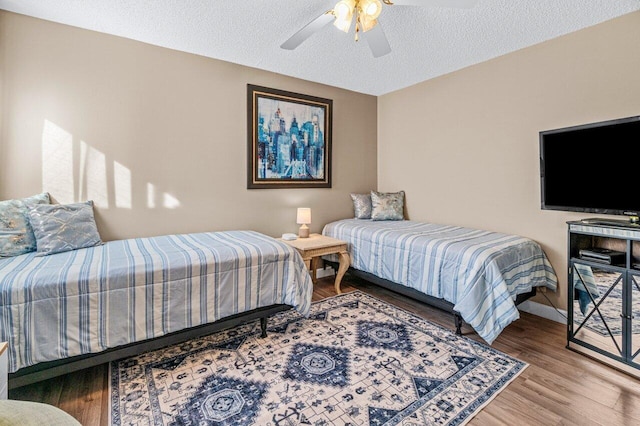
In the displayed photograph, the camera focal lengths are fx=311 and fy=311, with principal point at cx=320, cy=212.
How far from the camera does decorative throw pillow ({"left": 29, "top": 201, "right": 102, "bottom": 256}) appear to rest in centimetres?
224

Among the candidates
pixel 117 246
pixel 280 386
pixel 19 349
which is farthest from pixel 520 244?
pixel 19 349

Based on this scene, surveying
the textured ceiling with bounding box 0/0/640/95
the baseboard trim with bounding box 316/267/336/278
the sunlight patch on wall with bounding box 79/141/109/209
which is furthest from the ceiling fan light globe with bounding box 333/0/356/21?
the baseboard trim with bounding box 316/267/336/278

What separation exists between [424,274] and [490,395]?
113 centimetres

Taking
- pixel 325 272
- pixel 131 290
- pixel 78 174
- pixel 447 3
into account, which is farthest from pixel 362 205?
pixel 78 174

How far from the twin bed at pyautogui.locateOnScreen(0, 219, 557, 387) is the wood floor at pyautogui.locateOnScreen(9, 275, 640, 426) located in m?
0.23

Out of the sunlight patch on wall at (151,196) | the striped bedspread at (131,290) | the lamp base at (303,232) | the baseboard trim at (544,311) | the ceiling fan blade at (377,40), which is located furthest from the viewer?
the lamp base at (303,232)

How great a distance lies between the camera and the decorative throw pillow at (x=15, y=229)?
217 centimetres

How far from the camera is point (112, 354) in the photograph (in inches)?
75.2

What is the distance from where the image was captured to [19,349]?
5.40 feet

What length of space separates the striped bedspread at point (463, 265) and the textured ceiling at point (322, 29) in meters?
1.83

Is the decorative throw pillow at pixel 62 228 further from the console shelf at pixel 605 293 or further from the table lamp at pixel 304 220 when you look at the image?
the console shelf at pixel 605 293

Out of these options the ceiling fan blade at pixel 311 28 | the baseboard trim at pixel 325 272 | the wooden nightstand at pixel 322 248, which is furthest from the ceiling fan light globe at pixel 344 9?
the baseboard trim at pixel 325 272

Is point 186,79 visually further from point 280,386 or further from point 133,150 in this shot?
point 280,386

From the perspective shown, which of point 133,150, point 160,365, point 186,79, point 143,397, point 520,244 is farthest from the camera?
point 186,79
